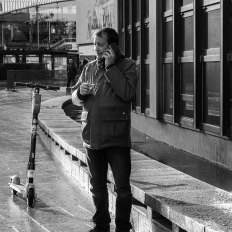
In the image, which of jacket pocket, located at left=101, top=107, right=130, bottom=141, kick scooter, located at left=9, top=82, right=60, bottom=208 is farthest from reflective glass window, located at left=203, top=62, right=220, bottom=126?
jacket pocket, located at left=101, top=107, right=130, bottom=141

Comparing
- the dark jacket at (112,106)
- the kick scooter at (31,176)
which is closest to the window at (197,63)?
the kick scooter at (31,176)

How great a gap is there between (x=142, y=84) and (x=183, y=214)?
9774mm

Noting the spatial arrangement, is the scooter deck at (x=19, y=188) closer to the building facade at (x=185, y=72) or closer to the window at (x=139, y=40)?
the building facade at (x=185, y=72)

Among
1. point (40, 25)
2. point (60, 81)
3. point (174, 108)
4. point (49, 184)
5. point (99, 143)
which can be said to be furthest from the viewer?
point (40, 25)

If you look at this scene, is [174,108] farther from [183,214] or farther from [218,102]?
[183,214]

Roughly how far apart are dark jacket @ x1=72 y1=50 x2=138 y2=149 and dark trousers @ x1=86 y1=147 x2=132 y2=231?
0.35 ft

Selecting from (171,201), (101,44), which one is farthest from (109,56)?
(171,201)

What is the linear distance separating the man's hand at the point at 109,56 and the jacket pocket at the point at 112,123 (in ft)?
1.20

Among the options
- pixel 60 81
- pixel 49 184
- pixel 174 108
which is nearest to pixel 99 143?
pixel 49 184

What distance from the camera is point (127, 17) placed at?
1675cm

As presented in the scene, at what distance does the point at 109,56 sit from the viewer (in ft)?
20.2

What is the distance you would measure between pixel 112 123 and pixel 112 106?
14cm

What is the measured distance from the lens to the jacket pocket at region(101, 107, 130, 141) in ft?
20.4

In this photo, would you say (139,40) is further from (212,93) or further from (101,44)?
(101,44)
